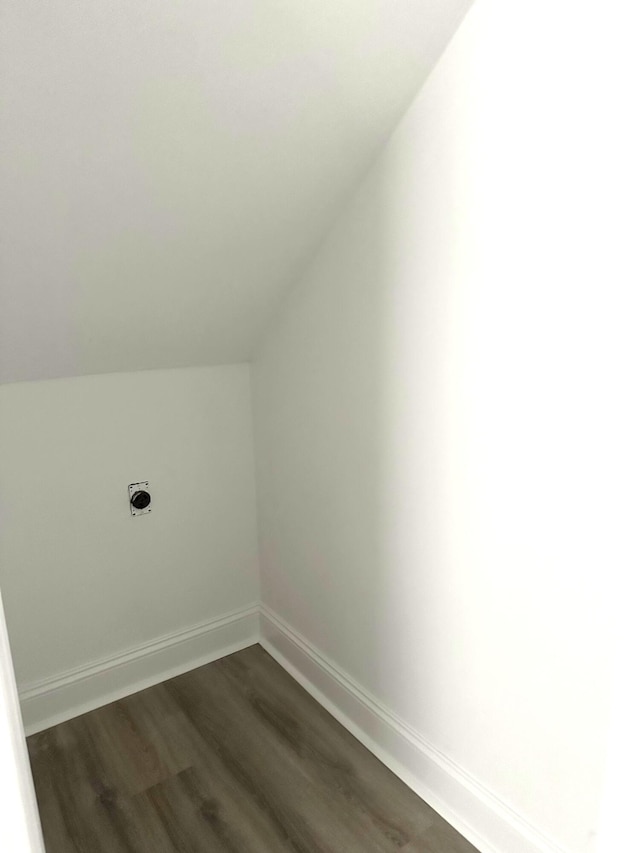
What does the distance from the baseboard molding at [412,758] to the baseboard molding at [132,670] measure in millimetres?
180

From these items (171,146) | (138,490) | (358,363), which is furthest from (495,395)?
(138,490)

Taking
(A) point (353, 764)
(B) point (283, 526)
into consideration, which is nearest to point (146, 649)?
(B) point (283, 526)

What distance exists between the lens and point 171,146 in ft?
4.32

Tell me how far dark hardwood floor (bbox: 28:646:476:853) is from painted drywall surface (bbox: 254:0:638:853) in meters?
0.23

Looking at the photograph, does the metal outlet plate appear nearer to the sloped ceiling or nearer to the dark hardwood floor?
the sloped ceiling

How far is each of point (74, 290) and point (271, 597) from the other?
1391mm

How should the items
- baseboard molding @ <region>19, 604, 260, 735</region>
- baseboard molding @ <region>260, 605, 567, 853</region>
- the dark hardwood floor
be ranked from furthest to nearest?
baseboard molding @ <region>19, 604, 260, 735</region>, the dark hardwood floor, baseboard molding @ <region>260, 605, 567, 853</region>

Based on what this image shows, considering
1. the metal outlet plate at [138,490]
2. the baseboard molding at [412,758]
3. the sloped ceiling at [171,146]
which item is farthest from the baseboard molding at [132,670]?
the sloped ceiling at [171,146]

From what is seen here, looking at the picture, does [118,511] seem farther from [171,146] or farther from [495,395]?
[495,395]

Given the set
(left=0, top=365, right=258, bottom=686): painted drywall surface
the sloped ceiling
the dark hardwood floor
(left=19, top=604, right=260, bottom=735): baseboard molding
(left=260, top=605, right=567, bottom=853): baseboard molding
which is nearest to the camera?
the sloped ceiling

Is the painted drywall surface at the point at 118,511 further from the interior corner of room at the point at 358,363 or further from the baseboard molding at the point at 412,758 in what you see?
the baseboard molding at the point at 412,758

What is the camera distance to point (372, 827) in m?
1.61

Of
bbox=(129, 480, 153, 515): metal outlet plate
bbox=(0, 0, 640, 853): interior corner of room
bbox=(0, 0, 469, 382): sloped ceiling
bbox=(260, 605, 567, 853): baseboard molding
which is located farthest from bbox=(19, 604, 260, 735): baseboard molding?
bbox=(0, 0, 469, 382): sloped ceiling

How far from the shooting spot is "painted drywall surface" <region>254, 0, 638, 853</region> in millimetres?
1117
